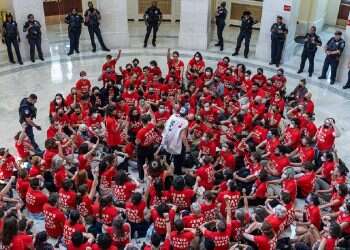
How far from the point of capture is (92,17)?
52.4 feet

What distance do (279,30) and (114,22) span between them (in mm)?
5920

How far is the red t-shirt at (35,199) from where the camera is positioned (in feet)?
24.4

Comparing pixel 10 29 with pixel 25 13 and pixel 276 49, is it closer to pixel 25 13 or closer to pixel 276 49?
pixel 25 13

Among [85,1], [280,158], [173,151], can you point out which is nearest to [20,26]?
[85,1]

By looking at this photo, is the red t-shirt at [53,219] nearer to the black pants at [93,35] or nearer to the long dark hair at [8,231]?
the long dark hair at [8,231]

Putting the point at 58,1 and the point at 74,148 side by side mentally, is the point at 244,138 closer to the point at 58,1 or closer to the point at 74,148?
the point at 74,148

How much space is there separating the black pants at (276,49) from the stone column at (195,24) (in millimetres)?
2620

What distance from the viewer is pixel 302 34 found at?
19.0m

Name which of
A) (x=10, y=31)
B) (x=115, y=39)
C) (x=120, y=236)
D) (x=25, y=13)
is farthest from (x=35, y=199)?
(x=115, y=39)

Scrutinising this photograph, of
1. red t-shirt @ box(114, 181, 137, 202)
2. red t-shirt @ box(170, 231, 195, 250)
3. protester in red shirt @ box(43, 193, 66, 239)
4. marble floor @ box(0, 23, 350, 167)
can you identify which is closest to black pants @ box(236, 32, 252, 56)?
marble floor @ box(0, 23, 350, 167)

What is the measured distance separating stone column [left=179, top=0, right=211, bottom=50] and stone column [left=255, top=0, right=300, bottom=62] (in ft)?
6.60

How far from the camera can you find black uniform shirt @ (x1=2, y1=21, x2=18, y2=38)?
14.7 m

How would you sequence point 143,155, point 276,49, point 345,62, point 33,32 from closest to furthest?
1. point 143,155
2. point 345,62
3. point 33,32
4. point 276,49

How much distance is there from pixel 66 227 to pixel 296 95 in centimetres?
764
